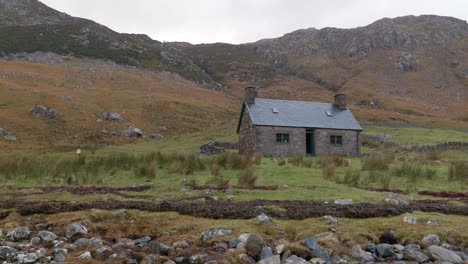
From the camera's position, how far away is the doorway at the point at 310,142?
129 ft

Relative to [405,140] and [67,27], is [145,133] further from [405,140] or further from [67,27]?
[67,27]

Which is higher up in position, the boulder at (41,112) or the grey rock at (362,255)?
the boulder at (41,112)

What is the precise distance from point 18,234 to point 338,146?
33743 mm

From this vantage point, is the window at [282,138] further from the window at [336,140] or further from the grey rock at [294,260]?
the grey rock at [294,260]

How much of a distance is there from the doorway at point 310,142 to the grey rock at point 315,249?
102ft

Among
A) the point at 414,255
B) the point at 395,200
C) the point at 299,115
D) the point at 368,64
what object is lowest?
the point at 414,255

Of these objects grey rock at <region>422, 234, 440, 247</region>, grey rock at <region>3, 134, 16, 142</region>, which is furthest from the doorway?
grey rock at <region>422, 234, 440, 247</region>

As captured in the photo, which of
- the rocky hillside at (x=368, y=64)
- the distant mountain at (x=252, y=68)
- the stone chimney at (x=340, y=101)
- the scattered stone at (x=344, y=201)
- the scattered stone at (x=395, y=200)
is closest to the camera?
the scattered stone at (x=344, y=201)

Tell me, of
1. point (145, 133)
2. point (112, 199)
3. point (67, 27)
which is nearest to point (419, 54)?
point (67, 27)

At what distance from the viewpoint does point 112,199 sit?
12680 millimetres

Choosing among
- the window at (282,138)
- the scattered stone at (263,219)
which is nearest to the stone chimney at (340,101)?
the window at (282,138)

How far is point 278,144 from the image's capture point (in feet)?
124

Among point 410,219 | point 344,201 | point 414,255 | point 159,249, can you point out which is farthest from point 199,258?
point 344,201

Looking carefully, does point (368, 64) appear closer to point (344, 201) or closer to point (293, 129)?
point (293, 129)
